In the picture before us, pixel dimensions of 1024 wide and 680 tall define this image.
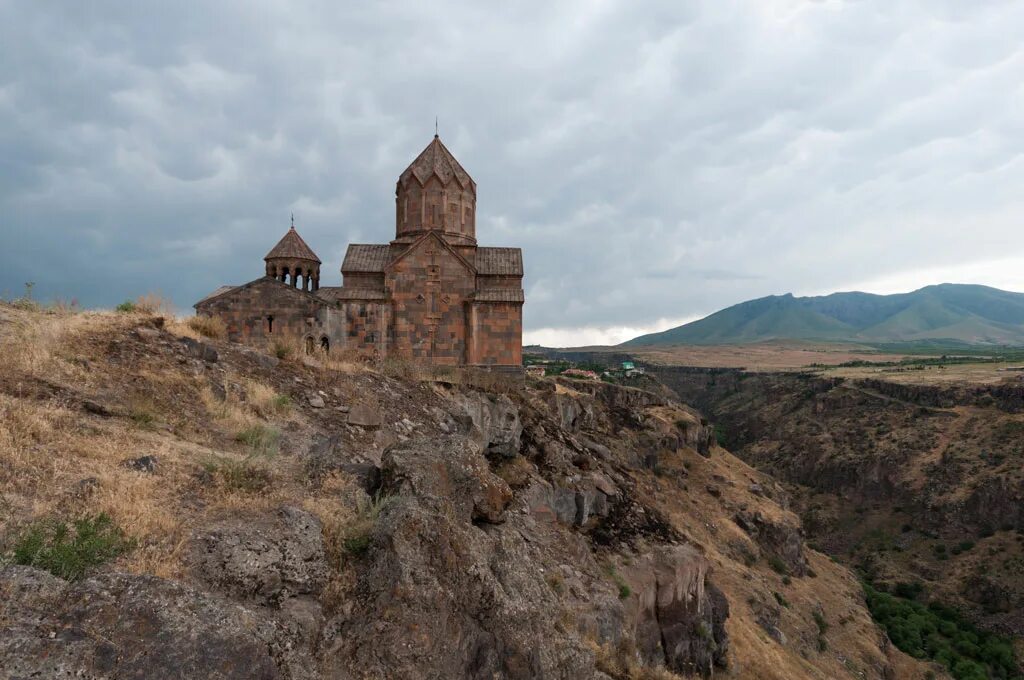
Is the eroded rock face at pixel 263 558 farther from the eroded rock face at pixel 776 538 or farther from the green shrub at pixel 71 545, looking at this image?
the eroded rock face at pixel 776 538

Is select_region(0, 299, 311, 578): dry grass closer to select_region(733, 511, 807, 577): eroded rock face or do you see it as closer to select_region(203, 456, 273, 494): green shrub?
select_region(203, 456, 273, 494): green shrub

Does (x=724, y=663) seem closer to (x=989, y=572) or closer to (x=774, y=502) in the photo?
(x=774, y=502)

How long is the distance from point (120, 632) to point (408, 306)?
1443 centimetres

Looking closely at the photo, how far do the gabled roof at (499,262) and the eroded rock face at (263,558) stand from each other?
13599 mm

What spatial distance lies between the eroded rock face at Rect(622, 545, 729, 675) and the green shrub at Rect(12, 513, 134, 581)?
23.7 ft

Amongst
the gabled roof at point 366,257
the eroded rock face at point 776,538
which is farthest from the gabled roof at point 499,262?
the eroded rock face at point 776,538

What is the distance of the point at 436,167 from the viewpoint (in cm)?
1945

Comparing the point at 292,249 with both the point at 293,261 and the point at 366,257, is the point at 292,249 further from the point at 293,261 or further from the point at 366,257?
the point at 366,257

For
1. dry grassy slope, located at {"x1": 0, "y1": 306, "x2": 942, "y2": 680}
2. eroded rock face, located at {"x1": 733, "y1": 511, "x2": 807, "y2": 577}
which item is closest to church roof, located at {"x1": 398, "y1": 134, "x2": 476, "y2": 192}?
dry grassy slope, located at {"x1": 0, "y1": 306, "x2": 942, "y2": 680}

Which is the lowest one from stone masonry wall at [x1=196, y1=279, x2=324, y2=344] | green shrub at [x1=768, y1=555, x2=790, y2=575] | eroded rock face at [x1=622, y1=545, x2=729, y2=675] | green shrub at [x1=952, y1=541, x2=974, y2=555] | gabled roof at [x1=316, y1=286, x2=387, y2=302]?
green shrub at [x1=952, y1=541, x2=974, y2=555]

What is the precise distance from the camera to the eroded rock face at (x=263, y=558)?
12.8 ft

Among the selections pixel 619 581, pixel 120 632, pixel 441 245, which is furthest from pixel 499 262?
pixel 120 632

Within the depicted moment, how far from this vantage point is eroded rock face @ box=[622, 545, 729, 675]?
923cm

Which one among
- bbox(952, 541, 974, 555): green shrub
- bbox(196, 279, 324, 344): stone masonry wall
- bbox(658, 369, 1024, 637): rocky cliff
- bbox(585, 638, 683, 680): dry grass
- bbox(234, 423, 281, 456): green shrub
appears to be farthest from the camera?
bbox(952, 541, 974, 555): green shrub
